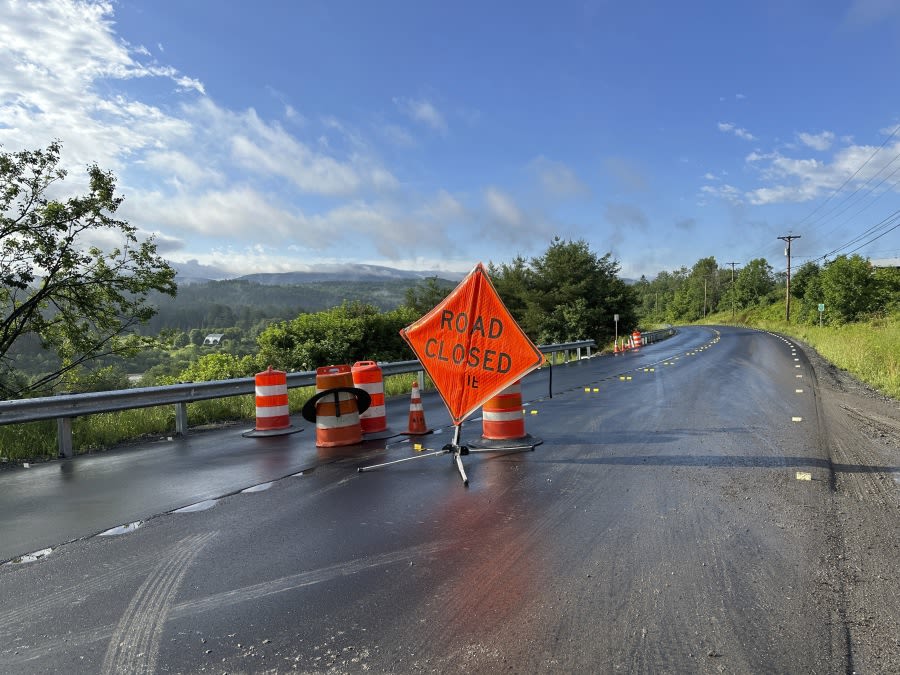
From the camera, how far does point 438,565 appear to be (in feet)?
13.9

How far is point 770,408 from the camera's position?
38.3 ft

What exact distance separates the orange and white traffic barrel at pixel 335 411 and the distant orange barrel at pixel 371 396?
2.40 feet

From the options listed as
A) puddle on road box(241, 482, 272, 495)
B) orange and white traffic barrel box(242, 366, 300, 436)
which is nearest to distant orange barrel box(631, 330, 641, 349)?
orange and white traffic barrel box(242, 366, 300, 436)

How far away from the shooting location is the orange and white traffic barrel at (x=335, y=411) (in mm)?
8875

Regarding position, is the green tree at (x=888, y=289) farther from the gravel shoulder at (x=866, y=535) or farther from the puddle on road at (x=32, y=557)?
the puddle on road at (x=32, y=557)

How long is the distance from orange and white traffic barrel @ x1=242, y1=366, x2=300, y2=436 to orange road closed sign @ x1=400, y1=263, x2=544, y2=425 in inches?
137

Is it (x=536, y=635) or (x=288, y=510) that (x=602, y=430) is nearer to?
(x=288, y=510)

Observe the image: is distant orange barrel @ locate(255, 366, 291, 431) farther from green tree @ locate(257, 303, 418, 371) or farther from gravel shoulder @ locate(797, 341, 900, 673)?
green tree @ locate(257, 303, 418, 371)

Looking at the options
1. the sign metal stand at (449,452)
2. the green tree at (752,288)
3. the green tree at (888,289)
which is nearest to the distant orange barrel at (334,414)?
the sign metal stand at (449,452)

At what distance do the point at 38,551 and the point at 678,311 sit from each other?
549 ft

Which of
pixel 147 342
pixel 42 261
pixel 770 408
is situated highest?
pixel 42 261

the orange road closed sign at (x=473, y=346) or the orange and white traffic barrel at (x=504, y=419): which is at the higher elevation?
the orange road closed sign at (x=473, y=346)

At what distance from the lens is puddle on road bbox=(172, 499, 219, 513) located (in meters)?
5.86

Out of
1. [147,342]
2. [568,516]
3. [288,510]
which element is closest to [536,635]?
[568,516]
